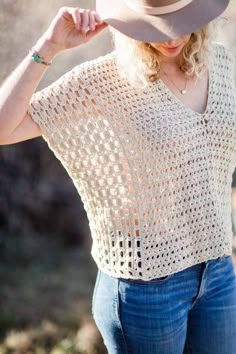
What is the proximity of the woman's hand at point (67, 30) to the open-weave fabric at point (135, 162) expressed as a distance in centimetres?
12

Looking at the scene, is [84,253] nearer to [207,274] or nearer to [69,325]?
[69,325]

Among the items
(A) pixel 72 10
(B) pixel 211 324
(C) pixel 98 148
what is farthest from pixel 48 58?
(B) pixel 211 324

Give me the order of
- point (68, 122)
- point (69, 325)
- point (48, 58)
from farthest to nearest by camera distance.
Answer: point (69, 325)
point (68, 122)
point (48, 58)

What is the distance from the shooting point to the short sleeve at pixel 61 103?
67.5 inches

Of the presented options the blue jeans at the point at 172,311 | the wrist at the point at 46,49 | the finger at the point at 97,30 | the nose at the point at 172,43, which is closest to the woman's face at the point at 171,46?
the nose at the point at 172,43

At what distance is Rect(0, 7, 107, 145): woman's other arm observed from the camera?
5.29 ft

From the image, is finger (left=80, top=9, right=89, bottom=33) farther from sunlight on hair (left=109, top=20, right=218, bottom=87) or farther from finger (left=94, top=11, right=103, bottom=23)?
sunlight on hair (left=109, top=20, right=218, bottom=87)

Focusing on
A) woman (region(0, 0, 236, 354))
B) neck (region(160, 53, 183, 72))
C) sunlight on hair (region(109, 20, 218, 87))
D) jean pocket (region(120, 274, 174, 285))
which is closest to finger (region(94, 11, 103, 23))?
woman (region(0, 0, 236, 354))

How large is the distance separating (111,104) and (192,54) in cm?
23

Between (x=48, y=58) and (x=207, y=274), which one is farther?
(x=207, y=274)

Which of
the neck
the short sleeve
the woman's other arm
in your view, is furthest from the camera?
the neck

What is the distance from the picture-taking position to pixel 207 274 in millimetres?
1793

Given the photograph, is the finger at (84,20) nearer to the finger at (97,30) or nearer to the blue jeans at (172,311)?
the finger at (97,30)

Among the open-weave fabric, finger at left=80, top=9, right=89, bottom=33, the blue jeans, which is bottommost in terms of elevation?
the blue jeans
